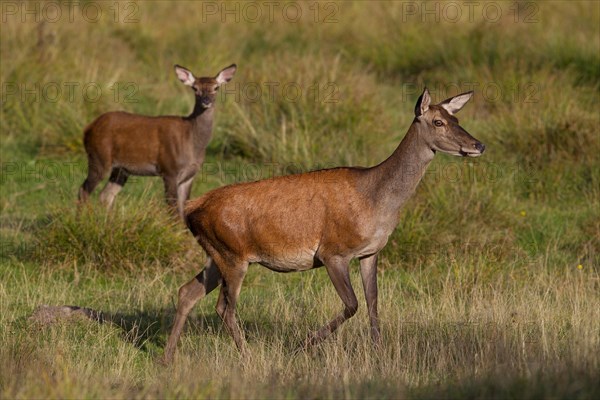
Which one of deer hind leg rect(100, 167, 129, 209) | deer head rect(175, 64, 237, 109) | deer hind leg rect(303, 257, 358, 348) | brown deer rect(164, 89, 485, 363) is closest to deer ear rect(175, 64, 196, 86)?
deer head rect(175, 64, 237, 109)

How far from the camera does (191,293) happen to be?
927 cm

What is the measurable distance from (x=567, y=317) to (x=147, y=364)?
317cm

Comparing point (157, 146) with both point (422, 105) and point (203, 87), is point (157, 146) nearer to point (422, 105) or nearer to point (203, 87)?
point (203, 87)

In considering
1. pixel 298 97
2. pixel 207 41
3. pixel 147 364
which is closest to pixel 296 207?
pixel 147 364

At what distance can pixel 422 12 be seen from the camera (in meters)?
22.7

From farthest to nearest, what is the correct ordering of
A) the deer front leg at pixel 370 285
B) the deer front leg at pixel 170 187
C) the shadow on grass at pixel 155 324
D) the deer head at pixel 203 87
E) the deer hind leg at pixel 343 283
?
the deer head at pixel 203 87, the deer front leg at pixel 170 187, the shadow on grass at pixel 155 324, the deer front leg at pixel 370 285, the deer hind leg at pixel 343 283

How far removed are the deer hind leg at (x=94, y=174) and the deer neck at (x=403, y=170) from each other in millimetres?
5576

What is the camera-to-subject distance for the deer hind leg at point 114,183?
14.2 m

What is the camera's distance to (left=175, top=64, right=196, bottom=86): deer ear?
1417 centimetres

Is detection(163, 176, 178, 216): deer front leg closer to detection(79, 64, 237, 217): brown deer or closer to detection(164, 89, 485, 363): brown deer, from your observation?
detection(79, 64, 237, 217): brown deer

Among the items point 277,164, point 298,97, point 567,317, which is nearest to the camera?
point 567,317

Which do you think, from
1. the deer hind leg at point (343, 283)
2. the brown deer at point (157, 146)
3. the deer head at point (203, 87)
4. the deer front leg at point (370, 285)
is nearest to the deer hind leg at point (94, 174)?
the brown deer at point (157, 146)

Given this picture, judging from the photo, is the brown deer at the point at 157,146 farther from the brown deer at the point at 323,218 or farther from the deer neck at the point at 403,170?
the deer neck at the point at 403,170

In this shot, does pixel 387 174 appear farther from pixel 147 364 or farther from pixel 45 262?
pixel 45 262
